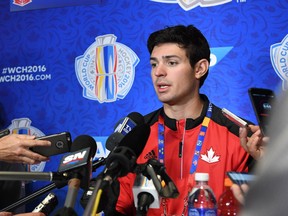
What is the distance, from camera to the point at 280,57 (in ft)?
6.76

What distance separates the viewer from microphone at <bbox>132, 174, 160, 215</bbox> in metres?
0.95

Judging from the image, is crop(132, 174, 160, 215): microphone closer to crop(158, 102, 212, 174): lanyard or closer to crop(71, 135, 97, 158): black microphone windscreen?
crop(71, 135, 97, 158): black microphone windscreen

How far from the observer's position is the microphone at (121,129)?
3.30 feet

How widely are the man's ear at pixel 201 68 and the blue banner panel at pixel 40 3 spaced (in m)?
0.83

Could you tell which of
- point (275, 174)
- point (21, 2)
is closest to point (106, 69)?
point (21, 2)

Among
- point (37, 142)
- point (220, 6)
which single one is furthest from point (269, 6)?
point (37, 142)

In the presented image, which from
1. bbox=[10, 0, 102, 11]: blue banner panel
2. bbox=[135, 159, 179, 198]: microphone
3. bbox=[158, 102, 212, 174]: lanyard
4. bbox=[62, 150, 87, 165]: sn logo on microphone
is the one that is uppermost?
bbox=[10, 0, 102, 11]: blue banner panel

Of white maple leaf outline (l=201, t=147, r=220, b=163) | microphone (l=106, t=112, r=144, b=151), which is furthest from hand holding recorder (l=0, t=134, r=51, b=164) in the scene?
white maple leaf outline (l=201, t=147, r=220, b=163)

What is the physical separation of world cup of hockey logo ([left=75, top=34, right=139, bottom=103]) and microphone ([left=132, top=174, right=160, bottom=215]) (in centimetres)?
135

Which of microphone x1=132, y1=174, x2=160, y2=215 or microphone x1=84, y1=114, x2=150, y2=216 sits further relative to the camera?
microphone x1=132, y1=174, x2=160, y2=215

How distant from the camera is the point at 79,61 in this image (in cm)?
242

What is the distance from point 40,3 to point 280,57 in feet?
4.72

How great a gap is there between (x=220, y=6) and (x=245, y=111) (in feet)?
1.85

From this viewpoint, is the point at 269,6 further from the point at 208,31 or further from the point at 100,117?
the point at 100,117
